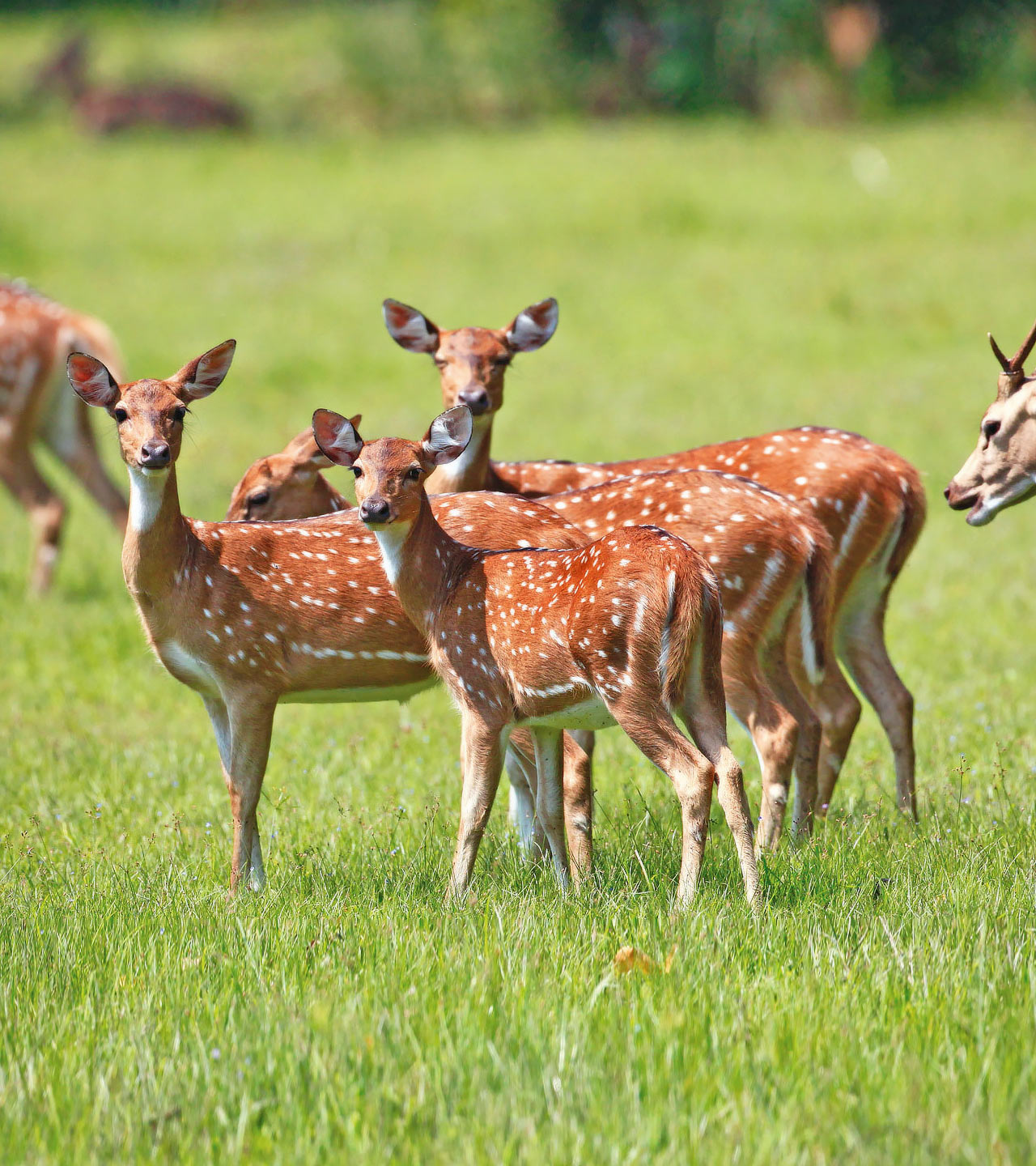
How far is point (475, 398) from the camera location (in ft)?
20.3

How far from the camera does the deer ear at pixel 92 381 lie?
17.4 ft

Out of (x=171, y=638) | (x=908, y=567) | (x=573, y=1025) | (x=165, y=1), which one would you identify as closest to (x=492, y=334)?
(x=171, y=638)

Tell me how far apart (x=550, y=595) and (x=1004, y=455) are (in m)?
1.78

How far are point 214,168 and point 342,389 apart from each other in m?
12.0

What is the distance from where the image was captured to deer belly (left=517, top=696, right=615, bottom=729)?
475cm

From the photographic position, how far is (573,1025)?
141 inches

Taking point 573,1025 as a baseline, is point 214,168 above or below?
above

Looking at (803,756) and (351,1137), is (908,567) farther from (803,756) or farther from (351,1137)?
(351,1137)

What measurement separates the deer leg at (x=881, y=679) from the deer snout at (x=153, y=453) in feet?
9.79

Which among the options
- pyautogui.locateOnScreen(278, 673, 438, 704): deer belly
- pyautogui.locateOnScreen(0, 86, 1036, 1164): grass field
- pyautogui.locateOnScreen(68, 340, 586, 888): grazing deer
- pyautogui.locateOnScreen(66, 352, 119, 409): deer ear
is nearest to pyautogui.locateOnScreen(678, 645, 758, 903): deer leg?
pyautogui.locateOnScreen(0, 86, 1036, 1164): grass field

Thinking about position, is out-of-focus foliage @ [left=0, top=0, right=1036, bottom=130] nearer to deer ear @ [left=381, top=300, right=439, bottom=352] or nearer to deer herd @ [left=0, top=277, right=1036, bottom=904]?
deer ear @ [left=381, top=300, right=439, bottom=352]

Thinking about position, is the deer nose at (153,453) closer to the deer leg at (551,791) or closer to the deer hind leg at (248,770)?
the deer hind leg at (248,770)

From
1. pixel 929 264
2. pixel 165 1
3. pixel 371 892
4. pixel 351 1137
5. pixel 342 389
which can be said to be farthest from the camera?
pixel 165 1

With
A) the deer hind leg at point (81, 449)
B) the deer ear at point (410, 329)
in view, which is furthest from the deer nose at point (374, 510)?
the deer hind leg at point (81, 449)
